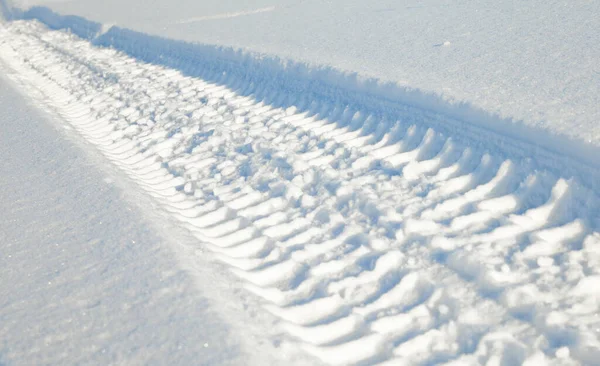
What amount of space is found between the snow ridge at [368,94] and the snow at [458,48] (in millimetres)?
14

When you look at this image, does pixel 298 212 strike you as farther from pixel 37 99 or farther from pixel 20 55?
pixel 20 55

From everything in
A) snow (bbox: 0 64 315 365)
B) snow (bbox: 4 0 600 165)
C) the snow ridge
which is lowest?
snow (bbox: 0 64 315 365)

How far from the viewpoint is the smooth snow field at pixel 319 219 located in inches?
70.1

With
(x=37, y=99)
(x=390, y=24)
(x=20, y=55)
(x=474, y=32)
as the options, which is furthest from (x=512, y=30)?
(x=20, y=55)

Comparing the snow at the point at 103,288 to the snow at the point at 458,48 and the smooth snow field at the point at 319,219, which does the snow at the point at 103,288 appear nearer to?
the smooth snow field at the point at 319,219

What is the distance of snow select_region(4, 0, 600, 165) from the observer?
2820mm

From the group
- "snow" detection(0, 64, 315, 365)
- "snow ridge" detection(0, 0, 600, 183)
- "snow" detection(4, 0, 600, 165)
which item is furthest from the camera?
"snow" detection(4, 0, 600, 165)

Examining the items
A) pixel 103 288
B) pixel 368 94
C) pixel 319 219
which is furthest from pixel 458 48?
pixel 103 288

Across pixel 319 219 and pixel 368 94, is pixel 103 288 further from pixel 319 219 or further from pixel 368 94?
pixel 368 94

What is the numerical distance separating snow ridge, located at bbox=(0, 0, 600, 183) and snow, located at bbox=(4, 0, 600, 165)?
1 cm

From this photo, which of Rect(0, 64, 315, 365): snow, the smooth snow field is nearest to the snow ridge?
the smooth snow field

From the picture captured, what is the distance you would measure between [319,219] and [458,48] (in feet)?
6.96

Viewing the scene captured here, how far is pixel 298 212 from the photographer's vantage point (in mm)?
2658

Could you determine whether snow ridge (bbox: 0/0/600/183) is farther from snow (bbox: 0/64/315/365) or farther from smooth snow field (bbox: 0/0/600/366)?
snow (bbox: 0/64/315/365)
